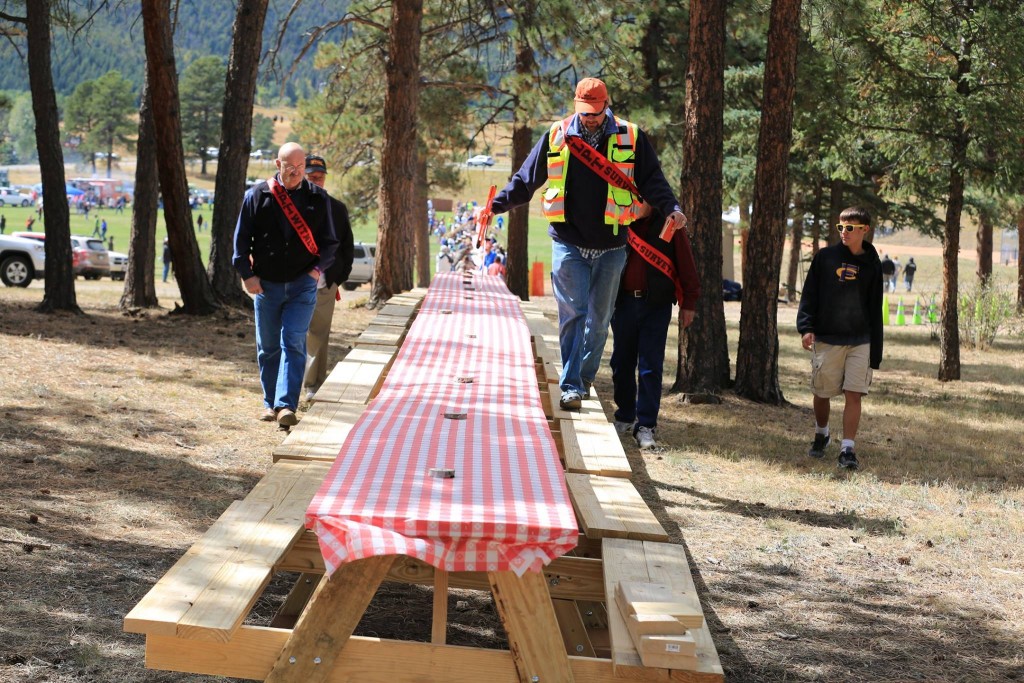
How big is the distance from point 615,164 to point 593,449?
2.06 meters

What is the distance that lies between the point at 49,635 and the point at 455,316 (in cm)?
443

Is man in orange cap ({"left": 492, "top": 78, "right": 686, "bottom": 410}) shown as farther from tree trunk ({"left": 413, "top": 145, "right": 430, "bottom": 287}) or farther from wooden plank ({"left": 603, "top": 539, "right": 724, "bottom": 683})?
tree trunk ({"left": 413, "top": 145, "right": 430, "bottom": 287})

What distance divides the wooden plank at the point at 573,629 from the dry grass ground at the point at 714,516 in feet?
1.62

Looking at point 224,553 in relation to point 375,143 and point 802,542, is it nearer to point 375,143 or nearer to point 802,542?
point 802,542

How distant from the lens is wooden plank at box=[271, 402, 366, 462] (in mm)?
4961

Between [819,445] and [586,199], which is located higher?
[586,199]

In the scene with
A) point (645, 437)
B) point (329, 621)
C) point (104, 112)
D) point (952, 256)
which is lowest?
point (645, 437)

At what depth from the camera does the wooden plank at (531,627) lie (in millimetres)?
3363

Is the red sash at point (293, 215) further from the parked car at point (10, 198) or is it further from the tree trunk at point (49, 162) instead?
the parked car at point (10, 198)

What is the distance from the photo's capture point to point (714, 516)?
6949 millimetres

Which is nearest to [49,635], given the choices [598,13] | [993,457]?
[993,457]

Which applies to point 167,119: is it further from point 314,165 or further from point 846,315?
point 846,315

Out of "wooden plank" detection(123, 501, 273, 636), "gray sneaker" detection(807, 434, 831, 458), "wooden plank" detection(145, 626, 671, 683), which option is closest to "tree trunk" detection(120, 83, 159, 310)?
"gray sneaker" detection(807, 434, 831, 458)

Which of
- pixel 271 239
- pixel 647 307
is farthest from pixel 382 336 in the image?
pixel 647 307
